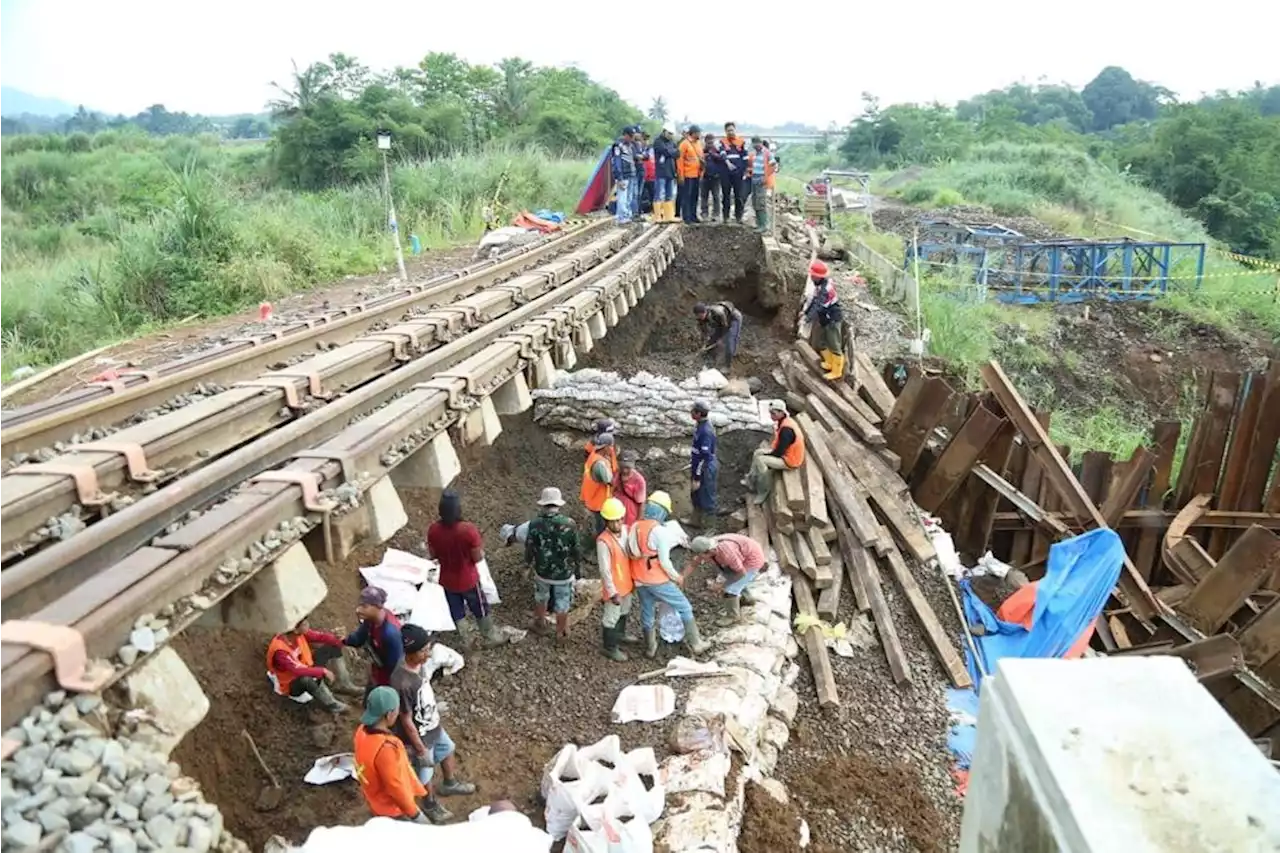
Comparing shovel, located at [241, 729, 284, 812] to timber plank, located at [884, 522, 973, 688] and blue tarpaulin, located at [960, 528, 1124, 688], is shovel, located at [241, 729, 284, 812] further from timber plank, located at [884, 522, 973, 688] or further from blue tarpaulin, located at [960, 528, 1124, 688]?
blue tarpaulin, located at [960, 528, 1124, 688]

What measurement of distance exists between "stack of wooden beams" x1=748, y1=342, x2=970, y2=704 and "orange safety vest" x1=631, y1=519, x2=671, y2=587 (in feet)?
5.13

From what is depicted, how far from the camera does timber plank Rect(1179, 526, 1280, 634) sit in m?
8.05

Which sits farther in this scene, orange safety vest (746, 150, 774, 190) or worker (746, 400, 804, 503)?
orange safety vest (746, 150, 774, 190)

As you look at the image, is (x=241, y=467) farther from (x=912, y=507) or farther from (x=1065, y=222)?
(x=1065, y=222)

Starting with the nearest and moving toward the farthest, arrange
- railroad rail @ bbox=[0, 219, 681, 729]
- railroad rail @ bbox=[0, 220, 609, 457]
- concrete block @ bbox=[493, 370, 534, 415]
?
1. railroad rail @ bbox=[0, 219, 681, 729]
2. railroad rail @ bbox=[0, 220, 609, 457]
3. concrete block @ bbox=[493, 370, 534, 415]

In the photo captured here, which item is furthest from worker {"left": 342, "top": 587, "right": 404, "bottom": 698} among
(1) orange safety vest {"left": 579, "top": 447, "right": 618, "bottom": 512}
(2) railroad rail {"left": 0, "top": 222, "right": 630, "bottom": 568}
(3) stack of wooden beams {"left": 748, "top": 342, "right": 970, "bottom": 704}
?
(3) stack of wooden beams {"left": 748, "top": 342, "right": 970, "bottom": 704}

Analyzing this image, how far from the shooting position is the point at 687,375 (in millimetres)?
12117

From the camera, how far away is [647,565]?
263 inches

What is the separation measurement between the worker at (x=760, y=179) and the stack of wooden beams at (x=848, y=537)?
7089 mm

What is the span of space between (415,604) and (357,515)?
2888 mm

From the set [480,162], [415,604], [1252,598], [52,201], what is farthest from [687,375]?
[52,201]

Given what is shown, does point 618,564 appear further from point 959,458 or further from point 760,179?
point 760,179

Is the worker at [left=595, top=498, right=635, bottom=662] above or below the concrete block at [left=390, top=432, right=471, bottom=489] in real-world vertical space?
below

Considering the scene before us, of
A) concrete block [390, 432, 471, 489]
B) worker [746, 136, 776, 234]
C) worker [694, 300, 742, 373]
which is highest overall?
worker [746, 136, 776, 234]
